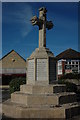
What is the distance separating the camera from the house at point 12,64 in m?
40.3

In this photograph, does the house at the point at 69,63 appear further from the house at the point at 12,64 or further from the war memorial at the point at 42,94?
the war memorial at the point at 42,94

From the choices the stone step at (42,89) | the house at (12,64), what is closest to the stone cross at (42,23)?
the stone step at (42,89)

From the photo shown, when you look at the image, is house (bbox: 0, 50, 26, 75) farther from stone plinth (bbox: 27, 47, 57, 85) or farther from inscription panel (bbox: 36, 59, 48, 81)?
inscription panel (bbox: 36, 59, 48, 81)

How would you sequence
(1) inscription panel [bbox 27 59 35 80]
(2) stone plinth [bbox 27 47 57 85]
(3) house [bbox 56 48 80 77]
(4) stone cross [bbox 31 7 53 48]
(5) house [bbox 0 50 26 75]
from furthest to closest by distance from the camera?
(5) house [bbox 0 50 26 75] → (3) house [bbox 56 48 80 77] → (4) stone cross [bbox 31 7 53 48] → (1) inscription panel [bbox 27 59 35 80] → (2) stone plinth [bbox 27 47 57 85]

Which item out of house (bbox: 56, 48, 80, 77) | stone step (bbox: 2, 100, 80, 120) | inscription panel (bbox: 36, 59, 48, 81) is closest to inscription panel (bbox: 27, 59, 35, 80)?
inscription panel (bbox: 36, 59, 48, 81)

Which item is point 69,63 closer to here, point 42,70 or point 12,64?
point 12,64

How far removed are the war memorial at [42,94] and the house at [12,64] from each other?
30937 mm

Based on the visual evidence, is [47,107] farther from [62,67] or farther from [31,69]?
[62,67]

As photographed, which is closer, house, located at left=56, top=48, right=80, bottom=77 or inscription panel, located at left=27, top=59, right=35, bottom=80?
inscription panel, located at left=27, top=59, right=35, bottom=80

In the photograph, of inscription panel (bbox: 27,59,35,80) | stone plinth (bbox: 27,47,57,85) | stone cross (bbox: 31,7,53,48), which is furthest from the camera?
stone cross (bbox: 31,7,53,48)

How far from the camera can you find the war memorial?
276 inches

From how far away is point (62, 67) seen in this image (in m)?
39.1

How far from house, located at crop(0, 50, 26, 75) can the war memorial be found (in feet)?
102

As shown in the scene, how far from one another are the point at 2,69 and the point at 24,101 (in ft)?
109
